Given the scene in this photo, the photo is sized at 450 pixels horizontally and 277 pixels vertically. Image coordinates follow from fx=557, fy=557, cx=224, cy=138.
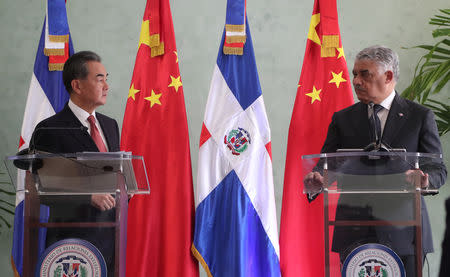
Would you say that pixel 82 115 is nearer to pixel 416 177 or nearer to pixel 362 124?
pixel 362 124

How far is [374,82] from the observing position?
275cm

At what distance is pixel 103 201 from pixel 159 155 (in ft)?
4.91

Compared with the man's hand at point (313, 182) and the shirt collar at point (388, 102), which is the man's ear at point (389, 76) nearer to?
the shirt collar at point (388, 102)

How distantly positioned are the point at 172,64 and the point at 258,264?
53.8 inches

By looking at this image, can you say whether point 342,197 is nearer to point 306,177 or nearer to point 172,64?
point 306,177

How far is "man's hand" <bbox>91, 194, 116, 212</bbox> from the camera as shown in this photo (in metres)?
2.01

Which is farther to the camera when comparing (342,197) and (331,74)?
(331,74)

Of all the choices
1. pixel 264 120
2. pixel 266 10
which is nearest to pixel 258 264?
pixel 264 120

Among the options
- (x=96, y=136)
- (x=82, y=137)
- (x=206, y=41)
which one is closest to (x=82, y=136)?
(x=82, y=137)

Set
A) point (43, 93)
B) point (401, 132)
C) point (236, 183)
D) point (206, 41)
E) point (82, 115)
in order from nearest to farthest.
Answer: point (401, 132) → point (82, 115) → point (236, 183) → point (43, 93) → point (206, 41)

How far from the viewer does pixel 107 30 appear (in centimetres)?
430

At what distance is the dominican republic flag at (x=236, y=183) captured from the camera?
336cm

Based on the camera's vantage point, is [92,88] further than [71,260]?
Yes

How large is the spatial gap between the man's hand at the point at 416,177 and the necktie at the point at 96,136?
1482 mm
